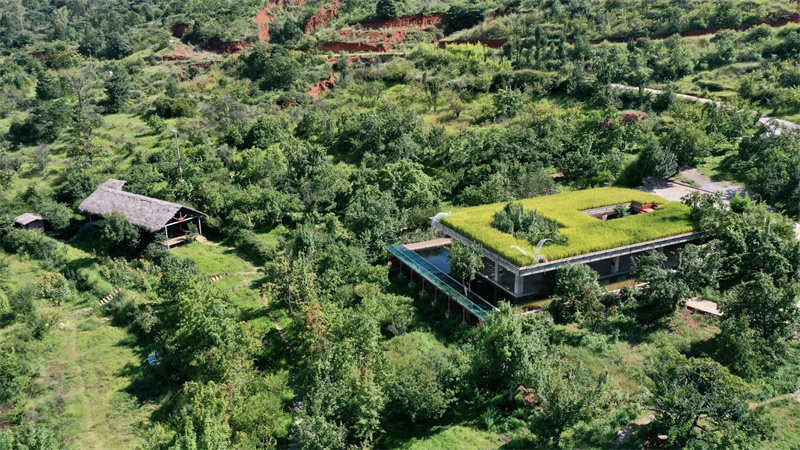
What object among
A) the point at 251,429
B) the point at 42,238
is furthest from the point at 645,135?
the point at 42,238

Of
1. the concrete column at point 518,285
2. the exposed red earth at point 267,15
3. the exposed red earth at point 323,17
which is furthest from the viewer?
the exposed red earth at point 323,17

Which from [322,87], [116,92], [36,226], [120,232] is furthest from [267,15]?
[120,232]

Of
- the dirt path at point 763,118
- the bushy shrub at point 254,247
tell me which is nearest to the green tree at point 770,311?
the dirt path at point 763,118

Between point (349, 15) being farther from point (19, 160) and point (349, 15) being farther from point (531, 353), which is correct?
point (531, 353)

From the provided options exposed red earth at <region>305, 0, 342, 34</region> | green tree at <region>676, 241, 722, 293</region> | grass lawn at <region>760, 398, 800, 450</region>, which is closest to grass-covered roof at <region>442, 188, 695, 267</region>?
green tree at <region>676, 241, 722, 293</region>

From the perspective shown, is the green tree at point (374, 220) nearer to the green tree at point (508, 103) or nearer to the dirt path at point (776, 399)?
the green tree at point (508, 103)

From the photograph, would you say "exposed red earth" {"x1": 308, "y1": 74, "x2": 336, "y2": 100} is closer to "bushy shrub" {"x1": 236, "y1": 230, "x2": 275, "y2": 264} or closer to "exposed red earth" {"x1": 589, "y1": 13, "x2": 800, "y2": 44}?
"bushy shrub" {"x1": 236, "y1": 230, "x2": 275, "y2": 264}

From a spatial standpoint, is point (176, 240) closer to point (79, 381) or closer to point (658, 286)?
point (79, 381)
